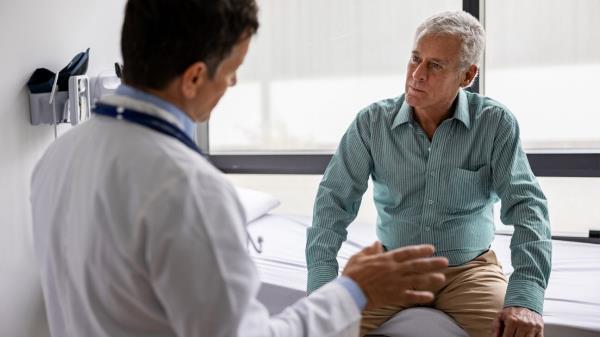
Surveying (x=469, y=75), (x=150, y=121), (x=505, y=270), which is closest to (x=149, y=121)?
(x=150, y=121)

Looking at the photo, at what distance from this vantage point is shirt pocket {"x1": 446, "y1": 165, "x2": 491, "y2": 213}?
1.89 metres

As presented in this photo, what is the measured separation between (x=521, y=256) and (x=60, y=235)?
48.5 inches

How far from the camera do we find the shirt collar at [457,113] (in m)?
1.91

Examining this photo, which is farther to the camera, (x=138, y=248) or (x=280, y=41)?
(x=280, y=41)

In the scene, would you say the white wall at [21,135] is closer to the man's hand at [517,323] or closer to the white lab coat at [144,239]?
the white lab coat at [144,239]

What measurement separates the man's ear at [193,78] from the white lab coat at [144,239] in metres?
0.05

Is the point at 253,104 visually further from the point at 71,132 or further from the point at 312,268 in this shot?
the point at 71,132

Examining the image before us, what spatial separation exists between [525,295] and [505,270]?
678 mm

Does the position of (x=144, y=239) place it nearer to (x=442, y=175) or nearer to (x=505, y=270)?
(x=442, y=175)

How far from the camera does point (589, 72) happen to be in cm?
281

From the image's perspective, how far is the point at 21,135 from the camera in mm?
2336

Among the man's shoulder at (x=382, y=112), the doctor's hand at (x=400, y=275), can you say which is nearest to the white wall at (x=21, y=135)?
the man's shoulder at (x=382, y=112)

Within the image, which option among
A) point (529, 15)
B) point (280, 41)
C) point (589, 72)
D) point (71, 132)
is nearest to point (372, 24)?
point (280, 41)

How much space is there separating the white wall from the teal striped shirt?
1098 mm
